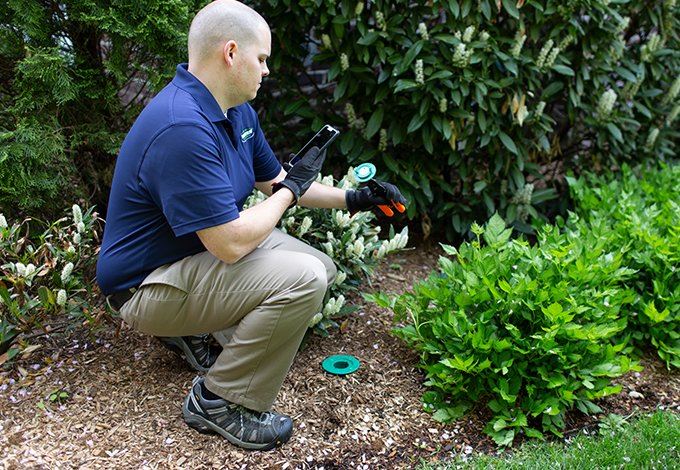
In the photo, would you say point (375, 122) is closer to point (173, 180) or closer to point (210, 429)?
point (173, 180)

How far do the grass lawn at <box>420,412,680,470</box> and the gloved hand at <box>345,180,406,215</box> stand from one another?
1.05 m

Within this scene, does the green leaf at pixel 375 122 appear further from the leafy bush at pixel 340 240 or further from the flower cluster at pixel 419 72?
the leafy bush at pixel 340 240

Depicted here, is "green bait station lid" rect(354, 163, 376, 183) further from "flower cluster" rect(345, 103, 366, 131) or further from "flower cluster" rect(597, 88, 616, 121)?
"flower cluster" rect(597, 88, 616, 121)

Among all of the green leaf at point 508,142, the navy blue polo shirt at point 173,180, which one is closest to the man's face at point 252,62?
the navy blue polo shirt at point 173,180

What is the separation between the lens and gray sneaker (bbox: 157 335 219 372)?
9.34 ft

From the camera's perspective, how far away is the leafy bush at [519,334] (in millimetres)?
2670

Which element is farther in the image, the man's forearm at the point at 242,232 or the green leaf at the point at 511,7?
the green leaf at the point at 511,7

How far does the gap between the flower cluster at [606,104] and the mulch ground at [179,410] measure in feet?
5.82

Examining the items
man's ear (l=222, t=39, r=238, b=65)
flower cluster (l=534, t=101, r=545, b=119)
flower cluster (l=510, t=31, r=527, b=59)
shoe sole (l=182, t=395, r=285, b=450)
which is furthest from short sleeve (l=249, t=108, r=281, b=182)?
flower cluster (l=534, t=101, r=545, b=119)

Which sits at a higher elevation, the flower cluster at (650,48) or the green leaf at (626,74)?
the flower cluster at (650,48)

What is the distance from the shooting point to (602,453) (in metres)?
2.56

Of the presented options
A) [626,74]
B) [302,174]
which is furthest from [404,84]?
[626,74]

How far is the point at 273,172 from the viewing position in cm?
294

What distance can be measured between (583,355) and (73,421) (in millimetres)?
2071
